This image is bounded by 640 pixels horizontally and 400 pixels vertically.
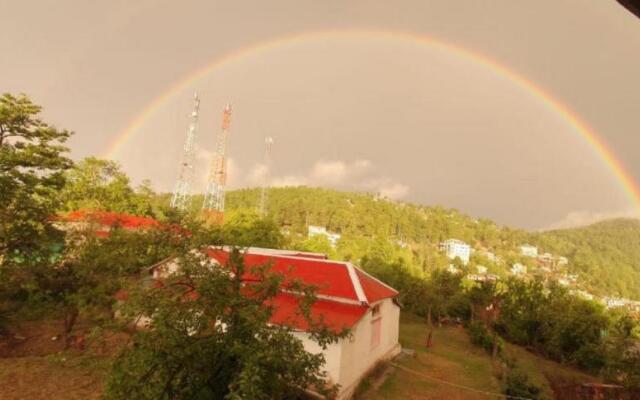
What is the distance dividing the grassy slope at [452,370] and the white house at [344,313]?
1472mm

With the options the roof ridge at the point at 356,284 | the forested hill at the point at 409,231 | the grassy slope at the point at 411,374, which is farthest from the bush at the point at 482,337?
the forested hill at the point at 409,231

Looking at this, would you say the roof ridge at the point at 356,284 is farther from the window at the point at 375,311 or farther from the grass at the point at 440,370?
the grass at the point at 440,370

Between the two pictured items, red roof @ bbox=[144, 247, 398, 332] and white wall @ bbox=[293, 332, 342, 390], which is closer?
white wall @ bbox=[293, 332, 342, 390]

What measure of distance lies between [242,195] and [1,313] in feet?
474

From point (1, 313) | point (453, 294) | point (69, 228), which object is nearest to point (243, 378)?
point (1, 313)

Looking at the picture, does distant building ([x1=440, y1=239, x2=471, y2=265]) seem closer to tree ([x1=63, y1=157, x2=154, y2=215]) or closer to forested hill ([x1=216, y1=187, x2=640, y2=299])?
forested hill ([x1=216, y1=187, x2=640, y2=299])

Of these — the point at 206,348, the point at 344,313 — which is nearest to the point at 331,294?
the point at 344,313

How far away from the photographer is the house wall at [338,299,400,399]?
13461mm

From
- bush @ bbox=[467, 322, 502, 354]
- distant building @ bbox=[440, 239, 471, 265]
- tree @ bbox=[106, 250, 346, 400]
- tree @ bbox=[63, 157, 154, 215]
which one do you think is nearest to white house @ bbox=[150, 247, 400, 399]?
tree @ bbox=[106, 250, 346, 400]

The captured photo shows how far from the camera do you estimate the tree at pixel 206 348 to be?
6.29 m

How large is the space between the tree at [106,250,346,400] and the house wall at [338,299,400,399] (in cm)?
482

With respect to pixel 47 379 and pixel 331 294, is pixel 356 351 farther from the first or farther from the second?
pixel 47 379

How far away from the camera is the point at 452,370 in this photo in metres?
19.2

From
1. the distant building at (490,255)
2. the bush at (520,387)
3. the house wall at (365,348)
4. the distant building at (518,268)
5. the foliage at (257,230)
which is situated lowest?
the bush at (520,387)
